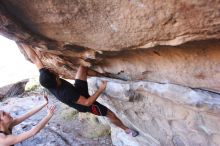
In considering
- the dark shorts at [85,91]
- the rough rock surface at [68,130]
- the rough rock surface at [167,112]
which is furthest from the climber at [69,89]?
the rough rock surface at [68,130]

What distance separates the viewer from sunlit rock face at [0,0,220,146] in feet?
7.82

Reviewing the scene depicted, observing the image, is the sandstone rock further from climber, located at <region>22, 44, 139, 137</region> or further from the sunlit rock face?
the sunlit rock face

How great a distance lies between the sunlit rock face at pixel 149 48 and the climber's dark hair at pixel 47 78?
401 mm

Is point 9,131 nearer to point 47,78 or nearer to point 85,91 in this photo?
point 47,78

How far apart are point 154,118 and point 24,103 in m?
5.97

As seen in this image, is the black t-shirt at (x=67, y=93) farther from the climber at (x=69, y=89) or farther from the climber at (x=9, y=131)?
the climber at (x=9, y=131)

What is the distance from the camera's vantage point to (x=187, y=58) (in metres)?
3.09

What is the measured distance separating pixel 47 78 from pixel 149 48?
184cm

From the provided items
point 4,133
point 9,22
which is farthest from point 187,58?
point 4,133

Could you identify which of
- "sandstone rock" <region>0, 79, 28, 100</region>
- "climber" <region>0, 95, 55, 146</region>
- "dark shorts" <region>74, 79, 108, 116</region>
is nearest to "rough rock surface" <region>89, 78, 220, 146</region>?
"dark shorts" <region>74, 79, 108, 116</region>

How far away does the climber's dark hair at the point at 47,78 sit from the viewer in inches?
169

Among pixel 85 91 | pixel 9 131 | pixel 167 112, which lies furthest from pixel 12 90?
pixel 167 112

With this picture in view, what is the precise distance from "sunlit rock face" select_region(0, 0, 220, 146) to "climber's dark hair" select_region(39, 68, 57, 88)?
0.40 metres

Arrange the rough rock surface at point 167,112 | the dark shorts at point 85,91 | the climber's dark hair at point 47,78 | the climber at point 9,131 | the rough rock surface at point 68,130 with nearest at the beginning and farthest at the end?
the rough rock surface at point 167,112 < the climber at point 9,131 < the climber's dark hair at point 47,78 < the dark shorts at point 85,91 < the rough rock surface at point 68,130
